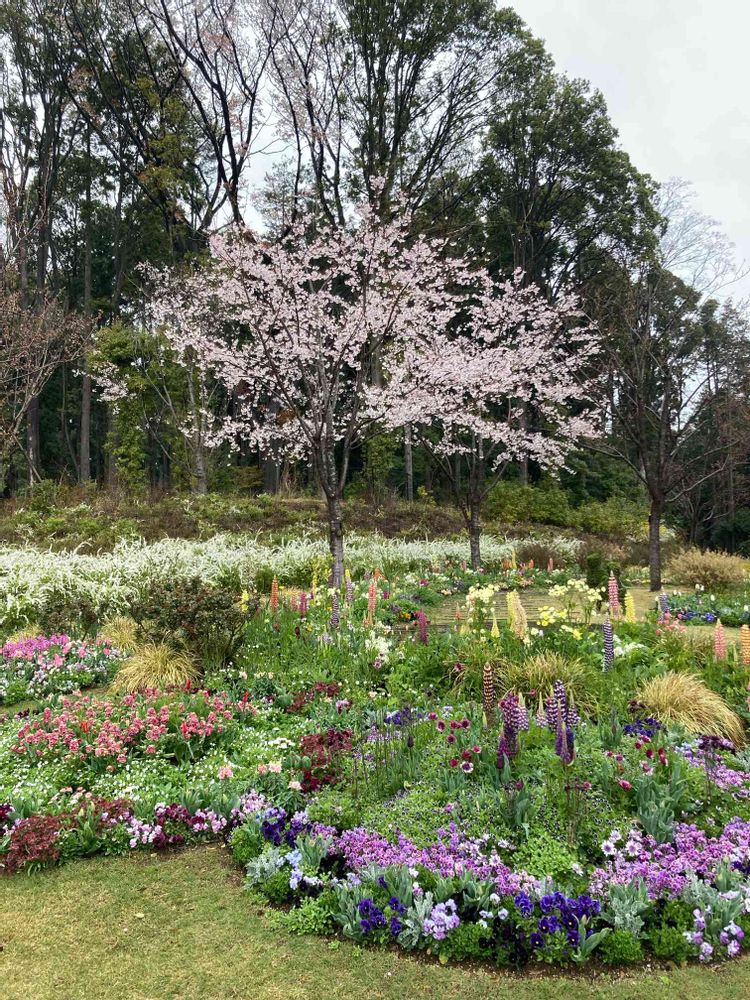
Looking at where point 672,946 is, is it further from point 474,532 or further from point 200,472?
point 200,472

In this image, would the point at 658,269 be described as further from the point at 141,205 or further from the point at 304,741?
the point at 141,205

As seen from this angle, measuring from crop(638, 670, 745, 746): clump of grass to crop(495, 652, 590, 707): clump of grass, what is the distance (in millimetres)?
394

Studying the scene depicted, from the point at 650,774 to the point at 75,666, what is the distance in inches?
192

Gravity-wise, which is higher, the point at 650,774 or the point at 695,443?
the point at 695,443

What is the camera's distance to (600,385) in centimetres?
1323

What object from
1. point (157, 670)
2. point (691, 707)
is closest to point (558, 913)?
point (691, 707)

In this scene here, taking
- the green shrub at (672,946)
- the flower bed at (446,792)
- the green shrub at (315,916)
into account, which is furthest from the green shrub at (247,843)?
the green shrub at (672,946)

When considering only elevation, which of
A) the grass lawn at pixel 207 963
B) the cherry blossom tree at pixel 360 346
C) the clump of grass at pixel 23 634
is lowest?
the grass lawn at pixel 207 963

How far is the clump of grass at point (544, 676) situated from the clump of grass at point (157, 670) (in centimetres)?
257

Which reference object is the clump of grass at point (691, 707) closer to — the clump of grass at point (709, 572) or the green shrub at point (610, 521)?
the clump of grass at point (709, 572)

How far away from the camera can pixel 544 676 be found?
4.63 metres

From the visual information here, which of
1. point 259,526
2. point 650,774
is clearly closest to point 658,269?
point 259,526

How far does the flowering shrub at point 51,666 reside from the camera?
223 inches

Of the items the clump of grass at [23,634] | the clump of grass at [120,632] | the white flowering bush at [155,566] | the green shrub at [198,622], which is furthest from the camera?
the white flowering bush at [155,566]
